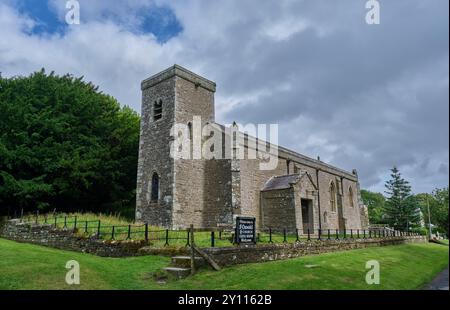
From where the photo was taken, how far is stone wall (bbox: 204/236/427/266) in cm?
1278

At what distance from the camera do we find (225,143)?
79.0ft

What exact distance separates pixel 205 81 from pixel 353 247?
583 inches

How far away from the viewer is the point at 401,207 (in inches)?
1813

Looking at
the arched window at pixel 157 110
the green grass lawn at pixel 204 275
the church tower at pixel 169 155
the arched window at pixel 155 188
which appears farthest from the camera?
the arched window at pixel 157 110

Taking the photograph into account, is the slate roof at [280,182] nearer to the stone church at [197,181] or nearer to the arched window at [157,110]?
the stone church at [197,181]

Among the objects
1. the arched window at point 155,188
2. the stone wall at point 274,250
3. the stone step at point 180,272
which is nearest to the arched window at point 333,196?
the stone wall at point 274,250

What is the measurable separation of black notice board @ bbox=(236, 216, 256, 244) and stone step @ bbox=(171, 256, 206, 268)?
5.83ft

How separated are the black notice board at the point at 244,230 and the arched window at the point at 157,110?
12981 millimetres

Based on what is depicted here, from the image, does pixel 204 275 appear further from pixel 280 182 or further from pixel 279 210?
pixel 280 182

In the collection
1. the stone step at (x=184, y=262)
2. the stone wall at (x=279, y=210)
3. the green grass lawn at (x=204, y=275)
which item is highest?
the stone wall at (x=279, y=210)

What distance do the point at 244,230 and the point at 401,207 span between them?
127 ft

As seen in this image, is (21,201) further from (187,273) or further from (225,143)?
(187,273)

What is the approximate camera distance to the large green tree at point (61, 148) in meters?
25.3
